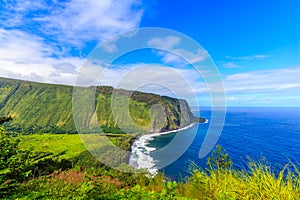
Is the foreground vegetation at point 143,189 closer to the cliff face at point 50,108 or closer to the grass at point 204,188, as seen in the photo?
the grass at point 204,188

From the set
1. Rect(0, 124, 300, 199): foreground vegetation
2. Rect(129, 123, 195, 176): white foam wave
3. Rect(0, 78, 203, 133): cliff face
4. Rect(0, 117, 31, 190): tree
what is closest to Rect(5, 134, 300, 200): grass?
Rect(0, 124, 300, 199): foreground vegetation

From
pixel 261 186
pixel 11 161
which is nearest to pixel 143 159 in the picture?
pixel 11 161

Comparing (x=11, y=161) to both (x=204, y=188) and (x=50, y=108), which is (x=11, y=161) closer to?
(x=204, y=188)

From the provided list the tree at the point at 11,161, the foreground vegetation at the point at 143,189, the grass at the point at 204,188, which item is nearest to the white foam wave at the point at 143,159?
the grass at the point at 204,188

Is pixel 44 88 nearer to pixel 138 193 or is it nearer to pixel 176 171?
pixel 176 171

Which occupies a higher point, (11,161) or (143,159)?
(11,161)

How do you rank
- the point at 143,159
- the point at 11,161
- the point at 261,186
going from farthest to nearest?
1. the point at 143,159
2. the point at 11,161
3. the point at 261,186

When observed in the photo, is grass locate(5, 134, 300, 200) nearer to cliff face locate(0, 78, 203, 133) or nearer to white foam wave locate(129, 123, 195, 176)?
white foam wave locate(129, 123, 195, 176)

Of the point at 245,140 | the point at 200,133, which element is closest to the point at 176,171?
the point at 245,140

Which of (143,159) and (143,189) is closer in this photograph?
(143,189)

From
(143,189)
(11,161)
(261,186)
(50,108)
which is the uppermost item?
(11,161)

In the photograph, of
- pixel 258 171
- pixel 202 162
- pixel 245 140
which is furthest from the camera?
pixel 245 140
